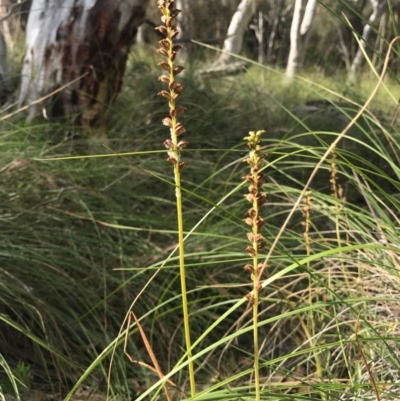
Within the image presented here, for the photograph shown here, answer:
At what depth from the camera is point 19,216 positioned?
77.0 inches

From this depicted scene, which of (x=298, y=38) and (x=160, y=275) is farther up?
(x=298, y=38)

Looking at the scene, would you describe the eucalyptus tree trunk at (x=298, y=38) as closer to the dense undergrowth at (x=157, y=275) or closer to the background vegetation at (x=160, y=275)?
the background vegetation at (x=160, y=275)

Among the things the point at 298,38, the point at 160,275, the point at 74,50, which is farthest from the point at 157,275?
the point at 298,38

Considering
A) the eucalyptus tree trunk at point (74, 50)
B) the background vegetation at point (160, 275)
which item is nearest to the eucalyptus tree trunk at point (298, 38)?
the eucalyptus tree trunk at point (74, 50)

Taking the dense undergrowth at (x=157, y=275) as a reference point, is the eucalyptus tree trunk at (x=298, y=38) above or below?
above

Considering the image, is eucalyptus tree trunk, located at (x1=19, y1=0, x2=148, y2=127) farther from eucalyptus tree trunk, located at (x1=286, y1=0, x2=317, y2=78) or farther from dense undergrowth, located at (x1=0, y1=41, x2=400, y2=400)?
eucalyptus tree trunk, located at (x1=286, y1=0, x2=317, y2=78)

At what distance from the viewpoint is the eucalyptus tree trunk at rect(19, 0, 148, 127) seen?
287cm

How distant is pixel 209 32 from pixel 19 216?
495 inches

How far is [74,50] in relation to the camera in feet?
9.49

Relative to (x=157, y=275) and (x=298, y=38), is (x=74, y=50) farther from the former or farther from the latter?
(x=298, y=38)

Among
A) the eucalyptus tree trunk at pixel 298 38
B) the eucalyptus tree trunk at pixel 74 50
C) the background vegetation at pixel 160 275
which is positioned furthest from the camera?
the eucalyptus tree trunk at pixel 298 38

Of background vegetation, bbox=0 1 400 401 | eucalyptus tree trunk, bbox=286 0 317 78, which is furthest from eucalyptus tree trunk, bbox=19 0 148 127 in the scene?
eucalyptus tree trunk, bbox=286 0 317 78

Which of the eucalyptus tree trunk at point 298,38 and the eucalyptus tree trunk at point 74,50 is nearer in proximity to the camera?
the eucalyptus tree trunk at point 74,50

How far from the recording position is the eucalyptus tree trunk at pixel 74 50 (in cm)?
287
